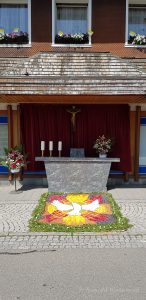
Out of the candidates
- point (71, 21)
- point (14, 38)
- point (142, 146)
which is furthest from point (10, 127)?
point (71, 21)

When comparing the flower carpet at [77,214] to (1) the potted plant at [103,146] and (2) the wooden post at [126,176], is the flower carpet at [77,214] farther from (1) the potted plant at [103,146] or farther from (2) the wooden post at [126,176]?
(2) the wooden post at [126,176]

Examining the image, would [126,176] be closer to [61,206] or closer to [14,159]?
[61,206]

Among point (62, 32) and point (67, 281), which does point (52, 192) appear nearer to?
point (67, 281)

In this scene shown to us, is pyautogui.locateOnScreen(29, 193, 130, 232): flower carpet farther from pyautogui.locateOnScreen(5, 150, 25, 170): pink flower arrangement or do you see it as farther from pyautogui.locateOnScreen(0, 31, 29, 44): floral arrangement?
pyautogui.locateOnScreen(0, 31, 29, 44): floral arrangement

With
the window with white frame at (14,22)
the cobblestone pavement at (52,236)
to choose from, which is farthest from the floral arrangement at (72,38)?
the cobblestone pavement at (52,236)

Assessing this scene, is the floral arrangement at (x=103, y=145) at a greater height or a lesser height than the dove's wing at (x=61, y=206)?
greater

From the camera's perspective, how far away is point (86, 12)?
1235 centimetres

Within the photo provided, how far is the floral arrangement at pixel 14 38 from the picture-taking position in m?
12.0

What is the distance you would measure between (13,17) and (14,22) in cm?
21

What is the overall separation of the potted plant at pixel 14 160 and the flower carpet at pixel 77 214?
1.34 m

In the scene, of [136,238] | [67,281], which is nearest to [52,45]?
[136,238]

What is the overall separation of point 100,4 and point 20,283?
10737 mm

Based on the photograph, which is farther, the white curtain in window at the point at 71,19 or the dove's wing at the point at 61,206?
the white curtain in window at the point at 71,19

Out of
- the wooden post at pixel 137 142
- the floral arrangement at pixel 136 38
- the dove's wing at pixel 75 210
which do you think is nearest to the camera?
the dove's wing at pixel 75 210
